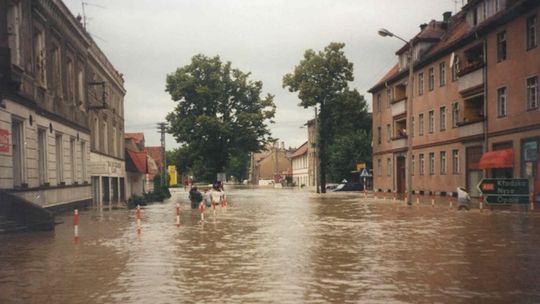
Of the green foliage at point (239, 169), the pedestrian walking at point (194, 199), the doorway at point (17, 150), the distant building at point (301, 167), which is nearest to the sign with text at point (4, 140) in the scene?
the doorway at point (17, 150)

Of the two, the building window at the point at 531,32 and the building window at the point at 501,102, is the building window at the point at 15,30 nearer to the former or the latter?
the building window at the point at 531,32

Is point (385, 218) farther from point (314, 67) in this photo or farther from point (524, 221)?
point (314, 67)

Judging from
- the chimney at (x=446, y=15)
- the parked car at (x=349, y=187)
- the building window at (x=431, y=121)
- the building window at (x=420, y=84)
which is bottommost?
the parked car at (x=349, y=187)

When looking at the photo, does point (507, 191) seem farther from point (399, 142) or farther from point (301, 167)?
point (301, 167)

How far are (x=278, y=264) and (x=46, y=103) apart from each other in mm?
17041

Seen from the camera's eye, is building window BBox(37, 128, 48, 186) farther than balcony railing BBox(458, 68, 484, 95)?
No

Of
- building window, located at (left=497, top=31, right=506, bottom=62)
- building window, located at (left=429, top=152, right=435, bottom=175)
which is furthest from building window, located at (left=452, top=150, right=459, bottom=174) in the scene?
building window, located at (left=497, top=31, right=506, bottom=62)

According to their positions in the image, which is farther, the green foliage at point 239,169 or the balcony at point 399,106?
the green foliage at point 239,169

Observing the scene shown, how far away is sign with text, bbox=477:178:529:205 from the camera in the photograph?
76.0 feet

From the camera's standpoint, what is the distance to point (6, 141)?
18.1m

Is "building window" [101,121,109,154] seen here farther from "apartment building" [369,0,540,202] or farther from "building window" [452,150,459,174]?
"building window" [452,150,459,174]

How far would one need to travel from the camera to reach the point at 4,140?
58.8 feet

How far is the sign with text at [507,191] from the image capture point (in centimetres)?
2316

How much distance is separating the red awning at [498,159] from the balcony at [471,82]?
446 cm
